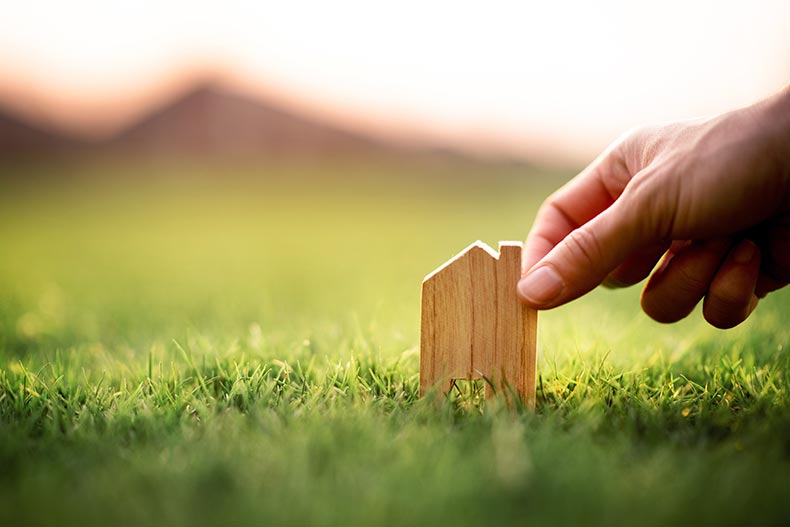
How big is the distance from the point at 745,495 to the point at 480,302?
945mm

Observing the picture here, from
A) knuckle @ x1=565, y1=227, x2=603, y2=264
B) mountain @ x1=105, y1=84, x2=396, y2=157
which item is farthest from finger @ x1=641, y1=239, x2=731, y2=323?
mountain @ x1=105, y1=84, x2=396, y2=157

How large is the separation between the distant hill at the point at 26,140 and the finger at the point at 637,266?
22.9 metres

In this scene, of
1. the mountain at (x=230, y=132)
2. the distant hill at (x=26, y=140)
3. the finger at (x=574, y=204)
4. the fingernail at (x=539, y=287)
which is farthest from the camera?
the mountain at (x=230, y=132)

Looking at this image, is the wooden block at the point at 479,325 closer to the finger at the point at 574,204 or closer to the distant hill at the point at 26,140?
the finger at the point at 574,204

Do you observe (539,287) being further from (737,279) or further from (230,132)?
(230,132)

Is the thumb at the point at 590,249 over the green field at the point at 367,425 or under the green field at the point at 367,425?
over

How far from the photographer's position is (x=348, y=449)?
70.4 inches

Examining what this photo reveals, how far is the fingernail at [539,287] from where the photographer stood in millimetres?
2127

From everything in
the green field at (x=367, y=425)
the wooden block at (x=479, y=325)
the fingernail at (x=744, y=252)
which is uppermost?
the fingernail at (x=744, y=252)

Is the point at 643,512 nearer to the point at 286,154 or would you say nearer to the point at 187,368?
the point at 187,368

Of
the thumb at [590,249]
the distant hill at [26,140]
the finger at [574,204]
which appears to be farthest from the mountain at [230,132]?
the thumb at [590,249]

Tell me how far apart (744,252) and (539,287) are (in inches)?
44.3

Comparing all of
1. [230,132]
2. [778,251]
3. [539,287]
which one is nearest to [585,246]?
[539,287]

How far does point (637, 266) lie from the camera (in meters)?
2.96
